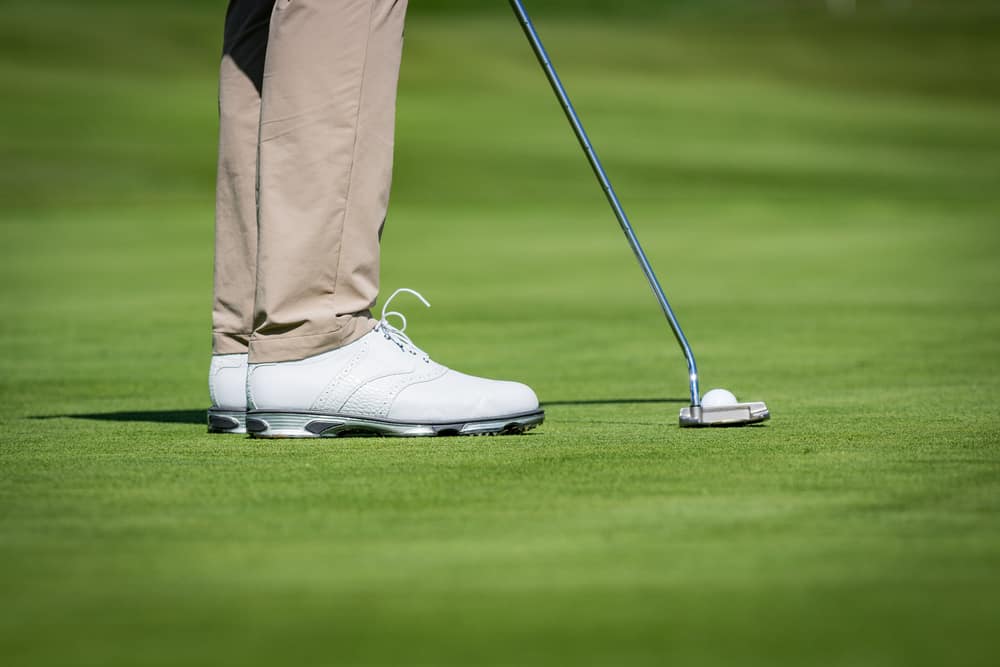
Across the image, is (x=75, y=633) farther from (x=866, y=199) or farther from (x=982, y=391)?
(x=866, y=199)

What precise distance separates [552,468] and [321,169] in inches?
32.2

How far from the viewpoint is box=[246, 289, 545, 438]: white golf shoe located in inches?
103

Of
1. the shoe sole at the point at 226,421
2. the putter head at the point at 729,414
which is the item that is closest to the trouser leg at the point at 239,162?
the shoe sole at the point at 226,421

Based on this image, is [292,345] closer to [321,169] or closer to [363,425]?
[363,425]

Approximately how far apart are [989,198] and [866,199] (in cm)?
117

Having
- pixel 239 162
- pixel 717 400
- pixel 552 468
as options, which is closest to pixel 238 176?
pixel 239 162

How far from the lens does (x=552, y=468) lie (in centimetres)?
210

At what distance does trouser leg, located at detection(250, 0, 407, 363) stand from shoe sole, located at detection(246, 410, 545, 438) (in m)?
0.11

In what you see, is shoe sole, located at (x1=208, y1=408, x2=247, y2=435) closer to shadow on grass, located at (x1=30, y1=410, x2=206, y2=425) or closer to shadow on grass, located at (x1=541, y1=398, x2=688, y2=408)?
shadow on grass, located at (x1=30, y1=410, x2=206, y2=425)

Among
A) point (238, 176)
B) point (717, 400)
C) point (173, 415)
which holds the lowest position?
point (173, 415)

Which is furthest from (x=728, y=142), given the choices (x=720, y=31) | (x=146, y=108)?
(x=720, y=31)

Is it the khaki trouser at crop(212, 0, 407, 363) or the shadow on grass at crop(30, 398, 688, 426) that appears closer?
the khaki trouser at crop(212, 0, 407, 363)

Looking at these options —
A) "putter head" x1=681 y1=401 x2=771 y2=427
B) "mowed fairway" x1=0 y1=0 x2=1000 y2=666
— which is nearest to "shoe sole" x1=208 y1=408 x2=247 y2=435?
"mowed fairway" x1=0 y1=0 x2=1000 y2=666

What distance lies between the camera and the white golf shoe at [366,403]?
2.62 metres
